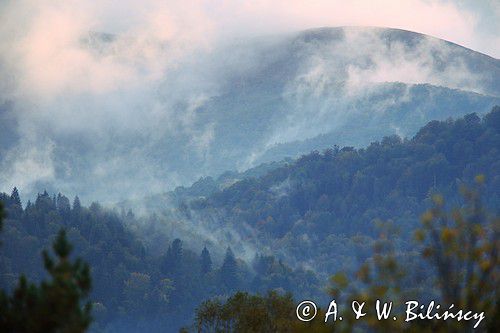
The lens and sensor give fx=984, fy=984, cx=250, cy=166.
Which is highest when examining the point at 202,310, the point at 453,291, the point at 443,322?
the point at 202,310

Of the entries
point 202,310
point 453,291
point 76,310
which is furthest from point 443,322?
point 202,310

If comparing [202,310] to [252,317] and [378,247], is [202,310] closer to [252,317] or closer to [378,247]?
[252,317]

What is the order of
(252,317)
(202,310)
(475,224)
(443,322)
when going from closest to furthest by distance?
(475,224)
(443,322)
(252,317)
(202,310)

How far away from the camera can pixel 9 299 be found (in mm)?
40125

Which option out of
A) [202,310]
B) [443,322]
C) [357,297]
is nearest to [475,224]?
[357,297]

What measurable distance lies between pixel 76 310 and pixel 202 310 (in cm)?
6149

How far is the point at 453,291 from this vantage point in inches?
1350

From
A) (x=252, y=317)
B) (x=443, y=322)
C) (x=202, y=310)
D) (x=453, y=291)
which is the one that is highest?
(x=202, y=310)

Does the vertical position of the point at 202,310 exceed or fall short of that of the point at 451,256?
it exceeds it

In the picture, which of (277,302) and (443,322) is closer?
(443,322)

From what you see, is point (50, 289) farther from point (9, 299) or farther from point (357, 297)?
point (357, 297)

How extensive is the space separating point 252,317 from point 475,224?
155 ft

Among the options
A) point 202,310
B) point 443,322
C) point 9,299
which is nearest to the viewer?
point 9,299

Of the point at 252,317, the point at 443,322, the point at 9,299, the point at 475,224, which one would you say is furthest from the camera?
the point at 252,317
